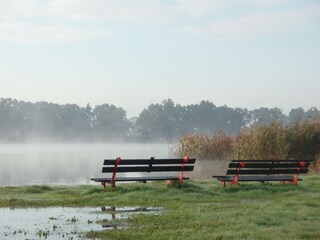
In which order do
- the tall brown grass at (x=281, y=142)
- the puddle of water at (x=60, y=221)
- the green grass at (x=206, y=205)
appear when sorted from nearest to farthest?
the green grass at (x=206, y=205) < the puddle of water at (x=60, y=221) < the tall brown grass at (x=281, y=142)

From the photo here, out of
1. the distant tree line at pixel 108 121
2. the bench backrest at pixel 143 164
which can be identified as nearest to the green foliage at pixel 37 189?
the bench backrest at pixel 143 164

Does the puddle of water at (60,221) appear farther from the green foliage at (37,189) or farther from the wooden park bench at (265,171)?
the wooden park bench at (265,171)

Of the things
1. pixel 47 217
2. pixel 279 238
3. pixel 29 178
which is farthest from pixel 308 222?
pixel 29 178

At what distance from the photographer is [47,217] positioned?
15422mm

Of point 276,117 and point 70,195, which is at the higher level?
point 276,117

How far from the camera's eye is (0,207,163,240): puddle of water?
12.9 metres

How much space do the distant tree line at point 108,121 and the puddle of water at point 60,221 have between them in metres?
137

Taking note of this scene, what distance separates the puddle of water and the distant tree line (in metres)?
137

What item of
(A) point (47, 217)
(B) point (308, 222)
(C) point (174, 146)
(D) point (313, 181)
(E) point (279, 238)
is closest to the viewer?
(E) point (279, 238)

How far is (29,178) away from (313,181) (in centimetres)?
2002

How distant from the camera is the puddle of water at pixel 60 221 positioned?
12875 millimetres

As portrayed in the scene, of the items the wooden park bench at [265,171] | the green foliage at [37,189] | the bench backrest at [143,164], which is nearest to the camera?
the bench backrest at [143,164]

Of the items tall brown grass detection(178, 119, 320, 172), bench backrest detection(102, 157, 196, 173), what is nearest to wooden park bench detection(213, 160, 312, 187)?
bench backrest detection(102, 157, 196, 173)

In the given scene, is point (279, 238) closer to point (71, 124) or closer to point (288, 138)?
point (288, 138)
